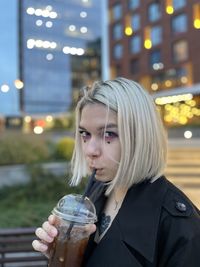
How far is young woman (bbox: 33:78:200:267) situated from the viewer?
2.98 ft

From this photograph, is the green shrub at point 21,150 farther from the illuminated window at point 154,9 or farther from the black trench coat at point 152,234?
the black trench coat at point 152,234

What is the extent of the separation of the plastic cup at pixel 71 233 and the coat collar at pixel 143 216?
0.07m

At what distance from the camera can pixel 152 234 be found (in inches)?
35.7

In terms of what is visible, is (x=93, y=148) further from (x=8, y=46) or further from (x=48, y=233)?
(x=8, y=46)

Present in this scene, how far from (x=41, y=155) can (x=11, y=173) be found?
5.04 feet

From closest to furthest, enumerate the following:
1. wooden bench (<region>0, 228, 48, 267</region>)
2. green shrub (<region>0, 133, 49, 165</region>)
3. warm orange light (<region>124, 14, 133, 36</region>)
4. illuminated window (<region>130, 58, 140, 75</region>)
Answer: wooden bench (<region>0, 228, 48, 267</region>) < warm orange light (<region>124, 14, 133, 36</region>) < green shrub (<region>0, 133, 49, 165</region>) < illuminated window (<region>130, 58, 140, 75</region>)

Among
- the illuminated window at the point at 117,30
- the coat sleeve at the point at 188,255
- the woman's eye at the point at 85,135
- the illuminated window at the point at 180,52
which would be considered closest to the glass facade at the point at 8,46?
the woman's eye at the point at 85,135

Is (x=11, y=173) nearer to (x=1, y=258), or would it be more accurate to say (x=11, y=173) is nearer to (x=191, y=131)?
(x=1, y=258)

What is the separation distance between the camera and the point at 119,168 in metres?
0.96

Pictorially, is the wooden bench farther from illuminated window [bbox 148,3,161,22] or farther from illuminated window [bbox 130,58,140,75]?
illuminated window [bbox 130,58,140,75]

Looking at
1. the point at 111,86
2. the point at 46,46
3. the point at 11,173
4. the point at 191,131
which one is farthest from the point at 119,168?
the point at 191,131

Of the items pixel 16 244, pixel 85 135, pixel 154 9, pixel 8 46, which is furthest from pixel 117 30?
pixel 85 135

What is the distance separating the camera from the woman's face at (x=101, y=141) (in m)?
0.96

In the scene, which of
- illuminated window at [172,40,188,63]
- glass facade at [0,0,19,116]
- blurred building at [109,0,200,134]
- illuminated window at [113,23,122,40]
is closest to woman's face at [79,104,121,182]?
glass facade at [0,0,19,116]
